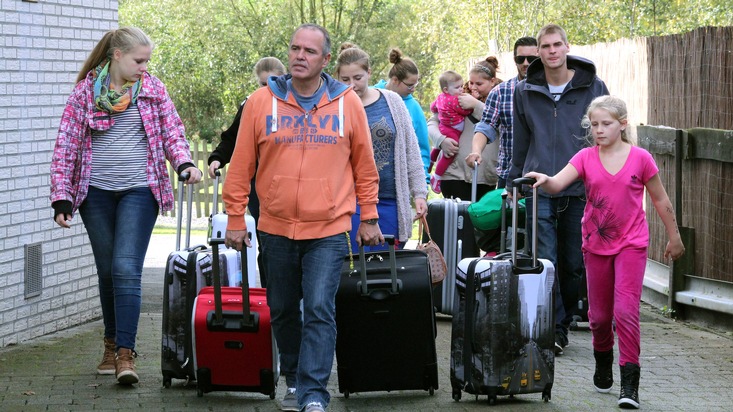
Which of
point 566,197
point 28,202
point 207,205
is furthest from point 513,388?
point 207,205

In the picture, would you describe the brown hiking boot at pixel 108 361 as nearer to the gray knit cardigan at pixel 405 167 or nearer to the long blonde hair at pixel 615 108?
the gray knit cardigan at pixel 405 167

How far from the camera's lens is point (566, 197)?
→ 8.37 m

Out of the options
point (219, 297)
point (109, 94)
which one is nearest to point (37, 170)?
point (109, 94)

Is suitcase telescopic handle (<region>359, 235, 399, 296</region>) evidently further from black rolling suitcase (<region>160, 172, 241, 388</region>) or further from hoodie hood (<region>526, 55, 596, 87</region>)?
hoodie hood (<region>526, 55, 596, 87</region>)

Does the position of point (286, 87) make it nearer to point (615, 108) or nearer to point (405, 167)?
point (405, 167)

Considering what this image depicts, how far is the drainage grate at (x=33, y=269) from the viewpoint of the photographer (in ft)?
28.8

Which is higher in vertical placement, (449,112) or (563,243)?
(449,112)

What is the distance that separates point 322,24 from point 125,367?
1006 inches

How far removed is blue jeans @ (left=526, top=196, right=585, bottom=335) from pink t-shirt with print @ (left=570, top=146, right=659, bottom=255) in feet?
4.40

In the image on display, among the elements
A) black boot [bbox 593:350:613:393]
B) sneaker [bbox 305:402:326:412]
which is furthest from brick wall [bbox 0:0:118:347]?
black boot [bbox 593:350:613:393]

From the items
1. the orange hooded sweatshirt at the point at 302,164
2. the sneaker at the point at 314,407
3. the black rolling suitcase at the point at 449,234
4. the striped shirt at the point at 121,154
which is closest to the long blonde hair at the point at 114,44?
the striped shirt at the point at 121,154

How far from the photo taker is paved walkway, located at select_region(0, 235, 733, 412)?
6.68 meters

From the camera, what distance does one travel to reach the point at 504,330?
21.6ft

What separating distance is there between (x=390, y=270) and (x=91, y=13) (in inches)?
163
